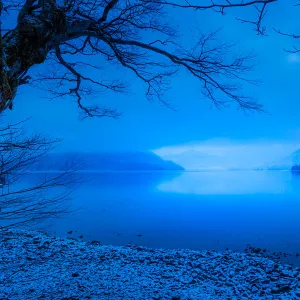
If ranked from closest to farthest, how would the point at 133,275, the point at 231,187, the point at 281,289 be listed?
the point at 281,289 < the point at 133,275 < the point at 231,187

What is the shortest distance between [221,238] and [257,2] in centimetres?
1272

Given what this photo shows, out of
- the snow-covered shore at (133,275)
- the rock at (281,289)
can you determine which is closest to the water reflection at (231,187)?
the snow-covered shore at (133,275)

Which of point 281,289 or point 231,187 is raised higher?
point 281,289

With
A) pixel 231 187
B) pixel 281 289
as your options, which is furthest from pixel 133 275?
pixel 231 187

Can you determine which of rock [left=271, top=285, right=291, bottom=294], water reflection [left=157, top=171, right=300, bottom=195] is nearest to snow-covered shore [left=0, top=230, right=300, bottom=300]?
rock [left=271, top=285, right=291, bottom=294]

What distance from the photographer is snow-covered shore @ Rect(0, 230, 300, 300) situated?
5613 mm

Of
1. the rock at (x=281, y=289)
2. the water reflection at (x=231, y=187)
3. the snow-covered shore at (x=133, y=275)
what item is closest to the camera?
the snow-covered shore at (x=133, y=275)

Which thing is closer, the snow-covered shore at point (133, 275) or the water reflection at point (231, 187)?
the snow-covered shore at point (133, 275)

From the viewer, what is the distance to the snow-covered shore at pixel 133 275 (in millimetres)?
5613

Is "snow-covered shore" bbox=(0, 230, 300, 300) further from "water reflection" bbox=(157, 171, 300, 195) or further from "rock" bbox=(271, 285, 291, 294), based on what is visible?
"water reflection" bbox=(157, 171, 300, 195)

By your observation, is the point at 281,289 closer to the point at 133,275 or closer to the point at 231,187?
the point at 133,275

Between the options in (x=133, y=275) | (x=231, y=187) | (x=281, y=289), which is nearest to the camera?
(x=281, y=289)

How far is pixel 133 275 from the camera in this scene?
6758mm

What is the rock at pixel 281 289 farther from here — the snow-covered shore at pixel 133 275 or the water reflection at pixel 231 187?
the water reflection at pixel 231 187
